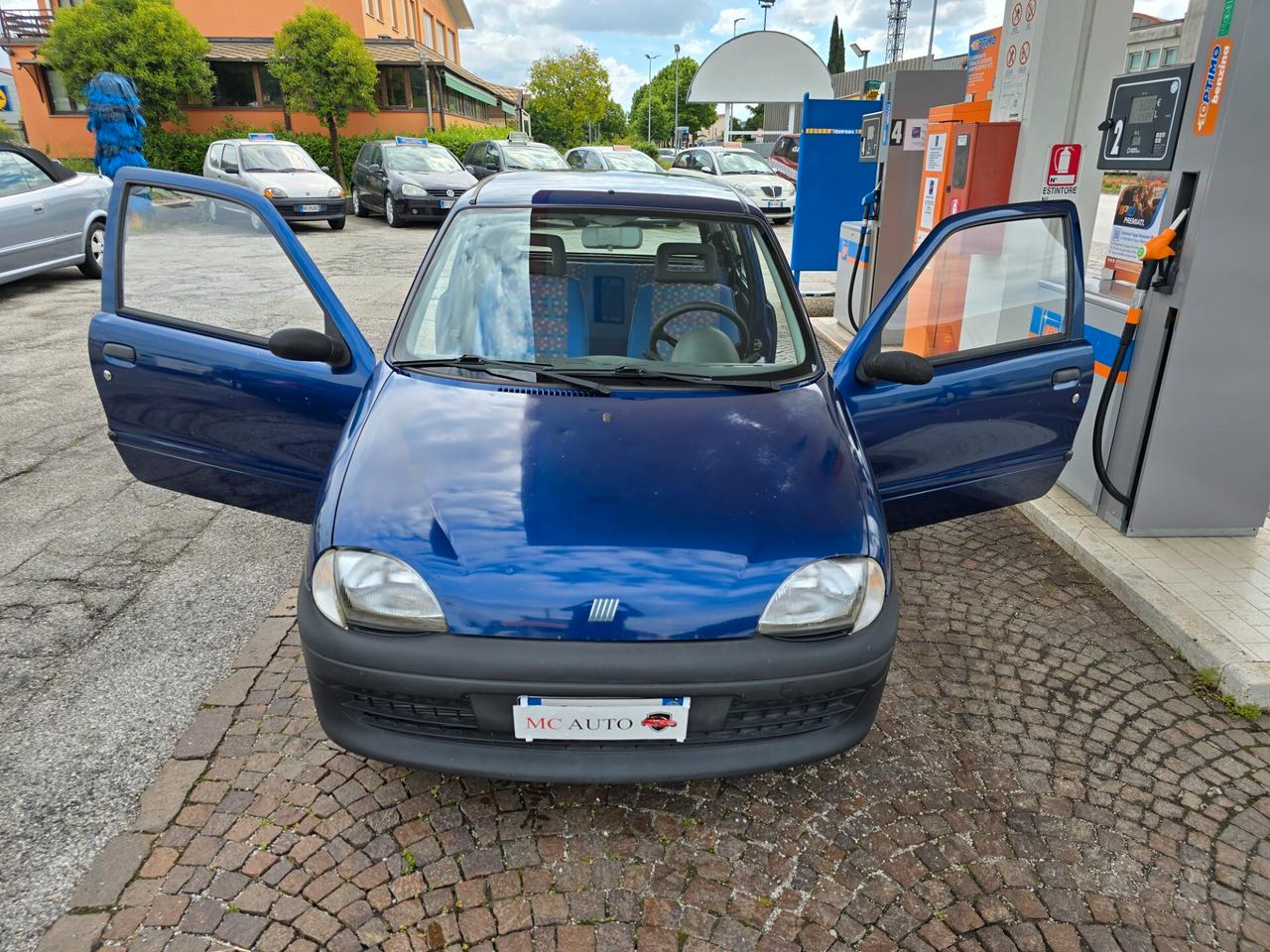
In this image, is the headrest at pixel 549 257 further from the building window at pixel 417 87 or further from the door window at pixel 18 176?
the building window at pixel 417 87

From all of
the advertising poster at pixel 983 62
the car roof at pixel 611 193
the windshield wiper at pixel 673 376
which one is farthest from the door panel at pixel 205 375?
the advertising poster at pixel 983 62

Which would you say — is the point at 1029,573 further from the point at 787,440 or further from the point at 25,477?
the point at 25,477

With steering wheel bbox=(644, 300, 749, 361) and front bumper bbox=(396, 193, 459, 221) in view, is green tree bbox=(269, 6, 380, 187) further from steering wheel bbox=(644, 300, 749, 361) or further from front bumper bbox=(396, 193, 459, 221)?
steering wheel bbox=(644, 300, 749, 361)

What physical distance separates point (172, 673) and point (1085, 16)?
581 centimetres

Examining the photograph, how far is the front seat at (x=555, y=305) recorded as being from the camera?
10.0 ft

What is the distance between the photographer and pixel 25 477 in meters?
4.95

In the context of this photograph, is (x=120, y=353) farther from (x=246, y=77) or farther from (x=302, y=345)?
(x=246, y=77)

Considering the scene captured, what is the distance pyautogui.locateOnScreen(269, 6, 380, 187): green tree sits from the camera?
24.5 m

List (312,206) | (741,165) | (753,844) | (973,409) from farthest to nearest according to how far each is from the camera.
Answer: (741,165)
(312,206)
(973,409)
(753,844)

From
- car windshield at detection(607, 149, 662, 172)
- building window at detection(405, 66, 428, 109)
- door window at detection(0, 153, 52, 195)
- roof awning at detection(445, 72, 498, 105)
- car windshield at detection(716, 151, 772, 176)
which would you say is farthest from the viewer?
roof awning at detection(445, 72, 498, 105)

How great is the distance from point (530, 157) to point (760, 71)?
19368 mm

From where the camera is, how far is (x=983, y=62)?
623 cm

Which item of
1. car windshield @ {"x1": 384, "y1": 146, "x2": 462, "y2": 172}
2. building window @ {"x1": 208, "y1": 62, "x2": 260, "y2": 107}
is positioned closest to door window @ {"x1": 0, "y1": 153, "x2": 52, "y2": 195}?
car windshield @ {"x1": 384, "y1": 146, "x2": 462, "y2": 172}

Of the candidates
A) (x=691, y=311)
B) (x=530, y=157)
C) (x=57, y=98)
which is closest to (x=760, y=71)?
(x=530, y=157)
